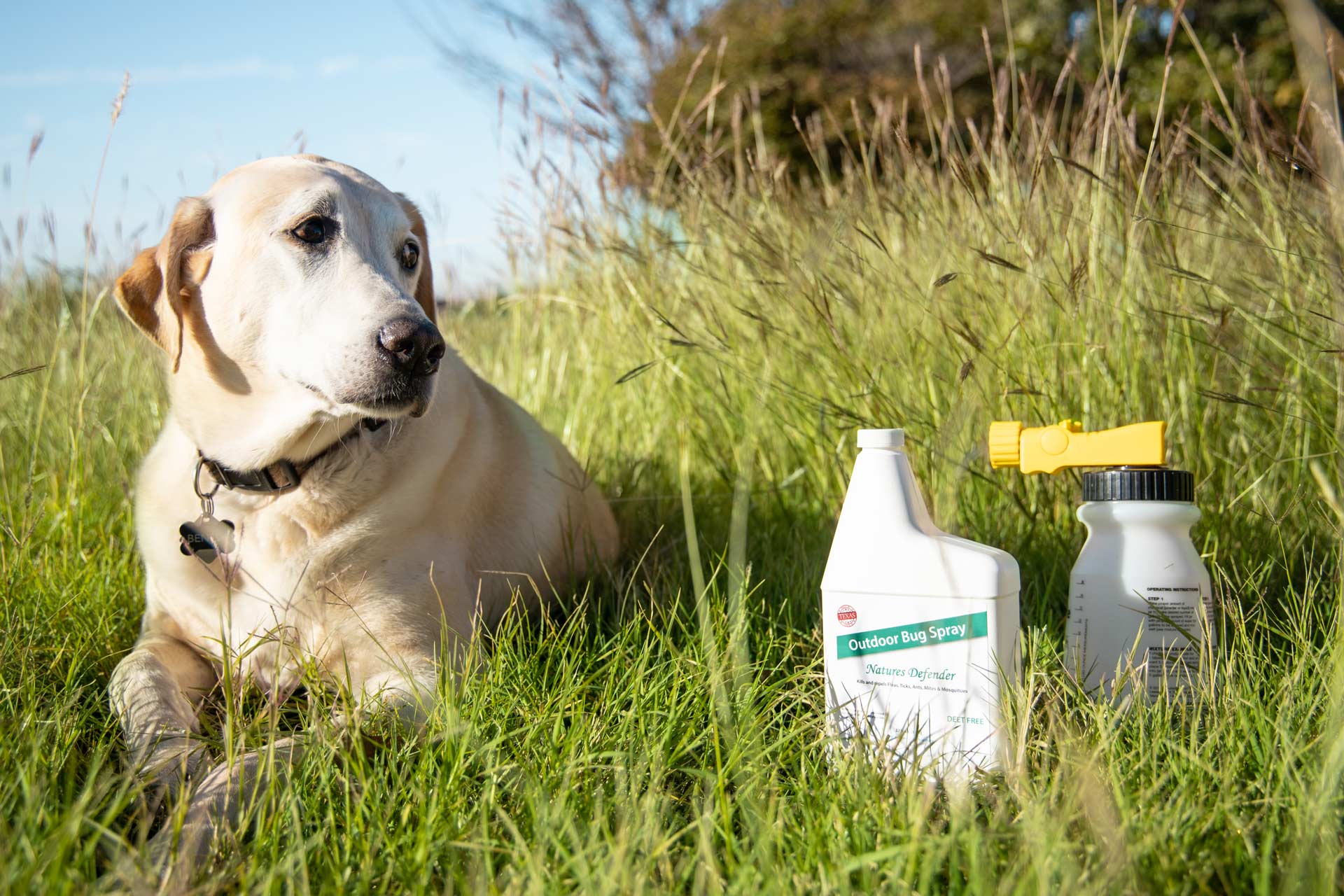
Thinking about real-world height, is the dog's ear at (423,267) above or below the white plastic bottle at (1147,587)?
above

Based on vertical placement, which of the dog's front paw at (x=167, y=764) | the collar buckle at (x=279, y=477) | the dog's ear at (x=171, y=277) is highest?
the dog's ear at (x=171, y=277)

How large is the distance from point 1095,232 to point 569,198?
200 cm

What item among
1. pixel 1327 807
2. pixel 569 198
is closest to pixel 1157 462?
pixel 1327 807

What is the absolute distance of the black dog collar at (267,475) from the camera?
1.92 metres

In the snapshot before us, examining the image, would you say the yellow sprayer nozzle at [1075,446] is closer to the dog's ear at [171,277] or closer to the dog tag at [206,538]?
the dog tag at [206,538]

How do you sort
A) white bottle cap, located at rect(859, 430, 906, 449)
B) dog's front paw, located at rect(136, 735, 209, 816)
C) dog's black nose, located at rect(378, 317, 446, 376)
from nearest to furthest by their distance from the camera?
1. dog's front paw, located at rect(136, 735, 209, 816)
2. white bottle cap, located at rect(859, 430, 906, 449)
3. dog's black nose, located at rect(378, 317, 446, 376)

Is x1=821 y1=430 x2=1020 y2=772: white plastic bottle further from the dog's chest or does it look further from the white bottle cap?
the dog's chest


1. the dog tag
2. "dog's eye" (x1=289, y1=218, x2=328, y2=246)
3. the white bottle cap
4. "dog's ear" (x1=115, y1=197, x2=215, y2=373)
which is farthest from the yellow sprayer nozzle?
"dog's ear" (x1=115, y1=197, x2=215, y2=373)

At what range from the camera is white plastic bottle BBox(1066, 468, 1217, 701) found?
156cm

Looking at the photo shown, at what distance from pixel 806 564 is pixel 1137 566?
2.73ft

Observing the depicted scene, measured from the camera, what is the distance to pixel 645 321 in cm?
340

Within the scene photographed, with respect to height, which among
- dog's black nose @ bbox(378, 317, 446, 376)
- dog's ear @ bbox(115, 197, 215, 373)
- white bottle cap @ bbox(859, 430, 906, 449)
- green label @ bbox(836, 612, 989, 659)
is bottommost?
green label @ bbox(836, 612, 989, 659)

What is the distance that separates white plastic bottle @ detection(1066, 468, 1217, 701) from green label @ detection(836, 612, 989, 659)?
33 centimetres

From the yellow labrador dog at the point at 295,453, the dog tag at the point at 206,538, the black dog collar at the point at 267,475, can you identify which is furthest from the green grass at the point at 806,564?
the black dog collar at the point at 267,475
